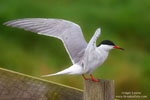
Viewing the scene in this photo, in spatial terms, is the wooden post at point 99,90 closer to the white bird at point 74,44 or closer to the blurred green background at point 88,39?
the white bird at point 74,44

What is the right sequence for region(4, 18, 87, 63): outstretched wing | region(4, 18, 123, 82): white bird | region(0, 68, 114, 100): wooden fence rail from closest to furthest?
region(0, 68, 114, 100): wooden fence rail < region(4, 18, 123, 82): white bird < region(4, 18, 87, 63): outstretched wing

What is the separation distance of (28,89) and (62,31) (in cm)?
90

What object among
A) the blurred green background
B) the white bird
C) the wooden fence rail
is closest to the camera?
the wooden fence rail

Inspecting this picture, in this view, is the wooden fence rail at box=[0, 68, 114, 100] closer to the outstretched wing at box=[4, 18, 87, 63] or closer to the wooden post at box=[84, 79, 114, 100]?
the wooden post at box=[84, 79, 114, 100]

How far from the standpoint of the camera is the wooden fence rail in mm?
2799

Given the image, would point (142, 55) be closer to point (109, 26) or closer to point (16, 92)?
point (109, 26)

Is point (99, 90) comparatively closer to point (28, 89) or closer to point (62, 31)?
point (28, 89)

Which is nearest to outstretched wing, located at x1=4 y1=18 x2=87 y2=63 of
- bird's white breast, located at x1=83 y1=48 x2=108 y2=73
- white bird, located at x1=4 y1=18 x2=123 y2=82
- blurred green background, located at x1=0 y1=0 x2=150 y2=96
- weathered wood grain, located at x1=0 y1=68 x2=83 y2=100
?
white bird, located at x1=4 y1=18 x2=123 y2=82

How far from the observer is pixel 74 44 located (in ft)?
11.4

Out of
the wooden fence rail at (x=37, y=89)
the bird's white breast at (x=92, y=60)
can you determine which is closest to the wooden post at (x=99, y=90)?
the wooden fence rail at (x=37, y=89)

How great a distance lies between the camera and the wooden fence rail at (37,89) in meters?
2.80

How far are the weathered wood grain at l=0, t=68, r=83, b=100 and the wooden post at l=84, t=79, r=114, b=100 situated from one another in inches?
4.4

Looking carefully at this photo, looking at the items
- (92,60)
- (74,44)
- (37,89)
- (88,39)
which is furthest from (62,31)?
(88,39)

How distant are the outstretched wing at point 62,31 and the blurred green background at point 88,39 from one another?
4.67 feet
